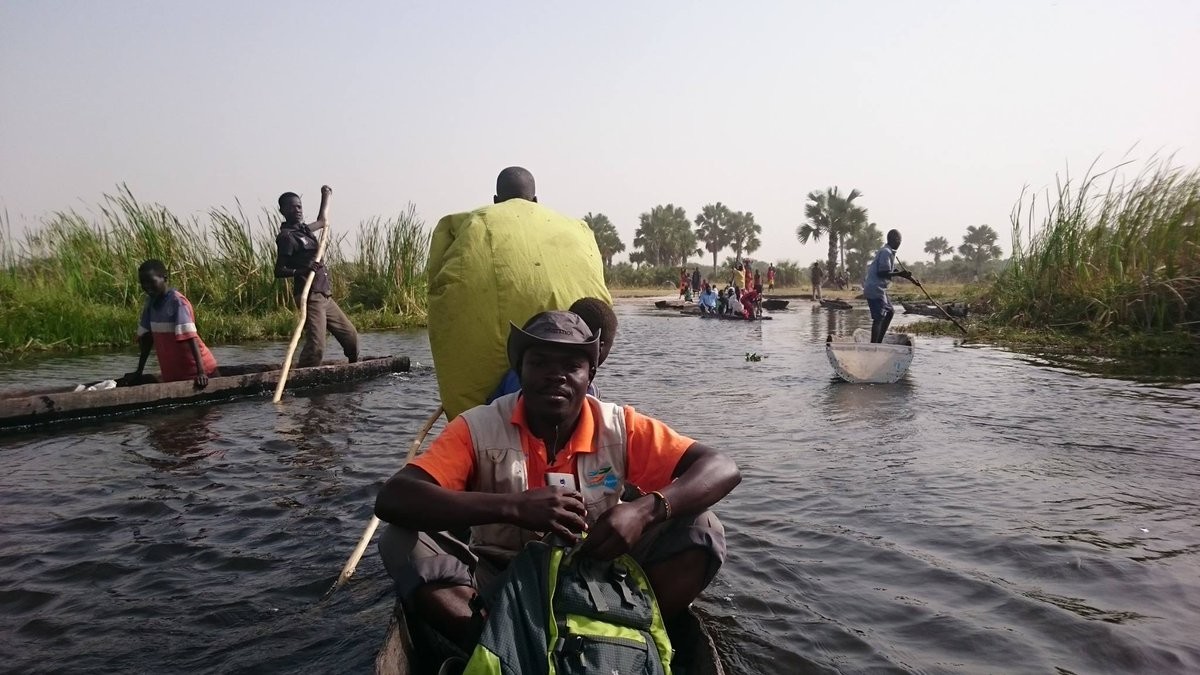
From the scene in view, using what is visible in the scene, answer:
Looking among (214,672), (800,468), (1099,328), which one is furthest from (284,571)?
(1099,328)

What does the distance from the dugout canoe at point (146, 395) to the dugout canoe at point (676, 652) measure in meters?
6.05

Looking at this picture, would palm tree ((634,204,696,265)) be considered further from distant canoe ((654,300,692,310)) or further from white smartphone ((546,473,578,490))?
white smartphone ((546,473,578,490))

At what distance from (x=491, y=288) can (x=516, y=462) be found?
88 centimetres

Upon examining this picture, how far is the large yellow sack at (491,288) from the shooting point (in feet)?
9.96

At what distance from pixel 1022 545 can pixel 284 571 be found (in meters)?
3.83

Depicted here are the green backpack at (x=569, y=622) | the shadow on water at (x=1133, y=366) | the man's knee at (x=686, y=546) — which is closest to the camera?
the green backpack at (x=569, y=622)

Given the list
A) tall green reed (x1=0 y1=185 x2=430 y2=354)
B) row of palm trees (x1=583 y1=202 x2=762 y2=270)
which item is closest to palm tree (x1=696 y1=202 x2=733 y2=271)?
row of palm trees (x1=583 y1=202 x2=762 y2=270)

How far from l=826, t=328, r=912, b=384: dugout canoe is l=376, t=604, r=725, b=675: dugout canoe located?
7596 mm

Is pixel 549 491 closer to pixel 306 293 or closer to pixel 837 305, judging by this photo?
pixel 306 293

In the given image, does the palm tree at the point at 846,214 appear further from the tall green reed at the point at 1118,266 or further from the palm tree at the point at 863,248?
the tall green reed at the point at 1118,266

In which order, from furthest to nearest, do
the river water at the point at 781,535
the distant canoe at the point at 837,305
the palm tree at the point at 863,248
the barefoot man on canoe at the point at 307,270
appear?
the palm tree at the point at 863,248, the distant canoe at the point at 837,305, the barefoot man on canoe at the point at 307,270, the river water at the point at 781,535

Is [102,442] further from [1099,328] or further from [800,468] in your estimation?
[1099,328]

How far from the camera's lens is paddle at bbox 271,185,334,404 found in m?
8.20

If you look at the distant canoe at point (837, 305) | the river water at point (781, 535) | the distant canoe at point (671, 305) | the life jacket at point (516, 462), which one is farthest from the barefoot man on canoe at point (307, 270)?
the distant canoe at point (837, 305)
